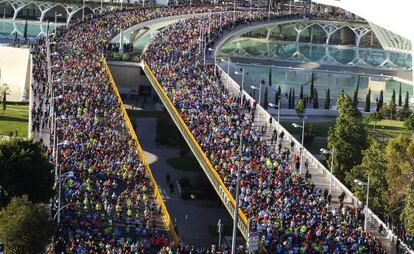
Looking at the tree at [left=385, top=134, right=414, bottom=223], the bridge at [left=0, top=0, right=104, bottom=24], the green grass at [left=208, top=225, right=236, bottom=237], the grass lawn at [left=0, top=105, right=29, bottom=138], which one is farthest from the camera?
the bridge at [left=0, top=0, right=104, bottom=24]

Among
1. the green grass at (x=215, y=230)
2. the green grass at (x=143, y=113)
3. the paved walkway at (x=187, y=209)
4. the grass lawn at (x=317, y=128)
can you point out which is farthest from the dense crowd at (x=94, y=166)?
the grass lawn at (x=317, y=128)

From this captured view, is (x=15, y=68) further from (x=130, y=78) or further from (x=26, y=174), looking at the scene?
(x=26, y=174)

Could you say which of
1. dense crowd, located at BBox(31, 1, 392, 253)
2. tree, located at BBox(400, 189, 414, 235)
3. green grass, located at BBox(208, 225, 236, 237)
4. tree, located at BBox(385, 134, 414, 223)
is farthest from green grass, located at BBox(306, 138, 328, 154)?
tree, located at BBox(400, 189, 414, 235)

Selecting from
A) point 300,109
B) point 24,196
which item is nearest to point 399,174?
point 24,196

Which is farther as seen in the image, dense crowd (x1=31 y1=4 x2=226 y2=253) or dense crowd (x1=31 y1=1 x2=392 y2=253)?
dense crowd (x1=31 y1=4 x2=226 y2=253)

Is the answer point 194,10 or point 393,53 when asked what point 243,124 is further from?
point 393,53

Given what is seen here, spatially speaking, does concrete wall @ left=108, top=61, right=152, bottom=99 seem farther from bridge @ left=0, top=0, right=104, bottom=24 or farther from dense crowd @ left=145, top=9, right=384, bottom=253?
bridge @ left=0, top=0, right=104, bottom=24

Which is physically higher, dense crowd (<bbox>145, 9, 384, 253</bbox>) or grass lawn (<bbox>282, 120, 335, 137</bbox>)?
dense crowd (<bbox>145, 9, 384, 253</bbox>)
